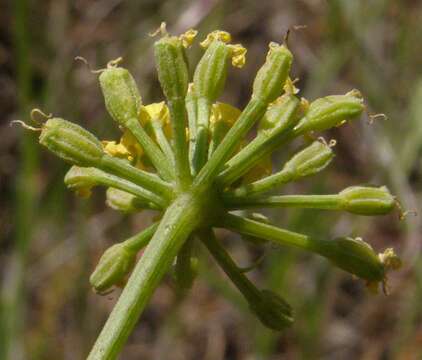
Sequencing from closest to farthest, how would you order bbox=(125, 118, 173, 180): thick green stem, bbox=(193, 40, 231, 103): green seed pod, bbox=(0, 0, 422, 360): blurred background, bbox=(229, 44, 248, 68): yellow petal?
1. bbox=(125, 118, 173, 180): thick green stem
2. bbox=(193, 40, 231, 103): green seed pod
3. bbox=(229, 44, 248, 68): yellow petal
4. bbox=(0, 0, 422, 360): blurred background

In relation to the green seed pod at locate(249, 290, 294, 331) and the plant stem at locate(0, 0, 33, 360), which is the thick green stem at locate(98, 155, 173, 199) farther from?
the plant stem at locate(0, 0, 33, 360)

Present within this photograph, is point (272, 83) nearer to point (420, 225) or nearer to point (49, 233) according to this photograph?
point (420, 225)

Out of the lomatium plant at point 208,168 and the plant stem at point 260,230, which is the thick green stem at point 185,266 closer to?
the lomatium plant at point 208,168

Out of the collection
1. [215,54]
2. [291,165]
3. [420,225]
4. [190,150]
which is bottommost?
[420,225]

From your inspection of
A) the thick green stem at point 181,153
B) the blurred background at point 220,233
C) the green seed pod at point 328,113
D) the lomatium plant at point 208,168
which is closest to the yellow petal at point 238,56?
the lomatium plant at point 208,168

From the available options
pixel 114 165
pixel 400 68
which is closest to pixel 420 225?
pixel 400 68

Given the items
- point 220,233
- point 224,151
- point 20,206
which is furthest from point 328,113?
point 220,233

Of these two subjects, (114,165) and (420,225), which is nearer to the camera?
(114,165)

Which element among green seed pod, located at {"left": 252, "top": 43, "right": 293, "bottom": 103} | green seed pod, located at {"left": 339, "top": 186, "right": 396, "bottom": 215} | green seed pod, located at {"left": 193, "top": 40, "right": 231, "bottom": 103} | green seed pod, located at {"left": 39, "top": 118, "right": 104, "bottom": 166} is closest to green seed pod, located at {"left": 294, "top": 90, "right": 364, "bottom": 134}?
green seed pod, located at {"left": 252, "top": 43, "right": 293, "bottom": 103}
